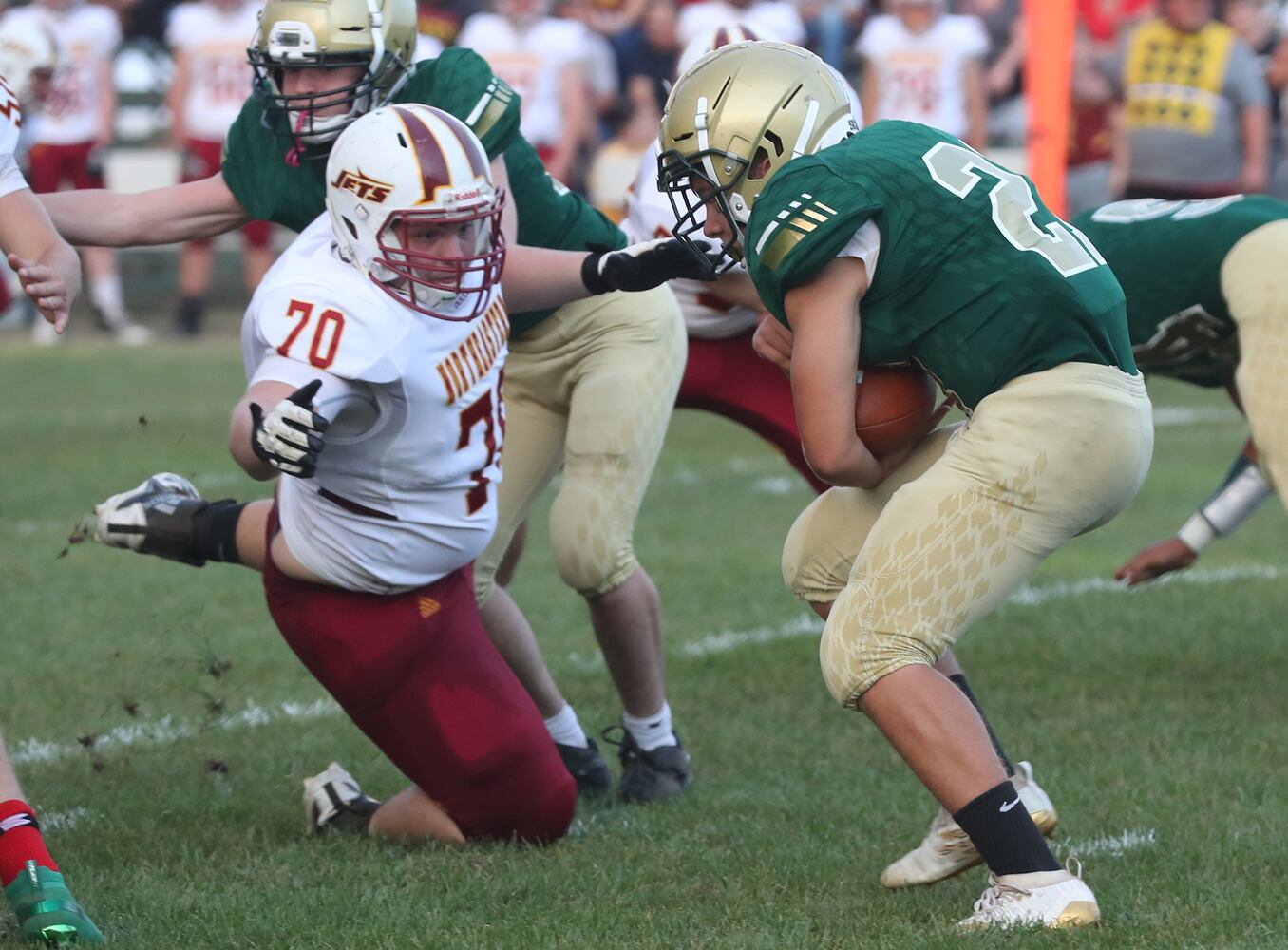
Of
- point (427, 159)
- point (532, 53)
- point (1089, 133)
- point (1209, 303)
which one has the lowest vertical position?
point (1089, 133)

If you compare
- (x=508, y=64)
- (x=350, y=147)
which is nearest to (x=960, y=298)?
(x=350, y=147)

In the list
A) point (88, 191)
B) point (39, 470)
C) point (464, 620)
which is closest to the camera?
point (464, 620)

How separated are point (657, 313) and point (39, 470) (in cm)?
448

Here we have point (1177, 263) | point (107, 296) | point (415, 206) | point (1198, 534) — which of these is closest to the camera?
point (415, 206)

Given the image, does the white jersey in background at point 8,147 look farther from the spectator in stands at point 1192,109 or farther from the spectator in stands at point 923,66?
the spectator in stands at point 923,66

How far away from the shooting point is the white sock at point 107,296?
12195 mm

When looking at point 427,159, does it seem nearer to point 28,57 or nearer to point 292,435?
point 292,435

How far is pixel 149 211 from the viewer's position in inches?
166

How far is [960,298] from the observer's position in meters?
→ 3.12

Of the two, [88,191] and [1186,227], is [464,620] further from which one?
[1186,227]

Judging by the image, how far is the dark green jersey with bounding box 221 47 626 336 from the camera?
158 inches

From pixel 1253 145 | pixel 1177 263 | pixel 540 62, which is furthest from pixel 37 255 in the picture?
pixel 540 62

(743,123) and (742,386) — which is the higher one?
(743,123)

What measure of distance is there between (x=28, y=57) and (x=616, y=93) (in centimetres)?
437
